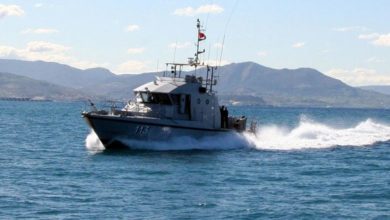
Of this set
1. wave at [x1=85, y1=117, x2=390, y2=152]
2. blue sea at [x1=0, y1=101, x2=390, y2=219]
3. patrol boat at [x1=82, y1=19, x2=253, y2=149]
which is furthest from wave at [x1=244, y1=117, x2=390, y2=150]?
patrol boat at [x1=82, y1=19, x2=253, y2=149]

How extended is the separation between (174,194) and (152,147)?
50.4ft

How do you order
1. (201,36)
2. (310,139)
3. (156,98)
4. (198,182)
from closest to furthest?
(198,182) < (156,98) < (201,36) < (310,139)

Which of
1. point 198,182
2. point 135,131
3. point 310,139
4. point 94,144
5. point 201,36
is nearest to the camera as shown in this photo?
point 198,182

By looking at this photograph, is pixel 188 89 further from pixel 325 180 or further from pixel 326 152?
pixel 325 180

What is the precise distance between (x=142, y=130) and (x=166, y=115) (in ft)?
7.38

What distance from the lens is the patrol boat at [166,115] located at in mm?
43688

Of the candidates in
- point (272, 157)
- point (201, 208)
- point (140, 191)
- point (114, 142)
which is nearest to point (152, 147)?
point (114, 142)

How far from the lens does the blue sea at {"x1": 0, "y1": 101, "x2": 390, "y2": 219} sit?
26141mm

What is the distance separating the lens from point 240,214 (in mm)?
25625

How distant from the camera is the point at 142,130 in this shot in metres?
44.0

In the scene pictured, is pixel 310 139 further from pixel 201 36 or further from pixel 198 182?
pixel 198 182

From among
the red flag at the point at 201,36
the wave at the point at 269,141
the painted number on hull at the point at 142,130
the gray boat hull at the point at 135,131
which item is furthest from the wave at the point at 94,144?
the red flag at the point at 201,36

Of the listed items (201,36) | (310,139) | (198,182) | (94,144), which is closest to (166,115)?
(94,144)

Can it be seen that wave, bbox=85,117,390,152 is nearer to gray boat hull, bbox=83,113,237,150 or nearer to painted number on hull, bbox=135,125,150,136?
gray boat hull, bbox=83,113,237,150
